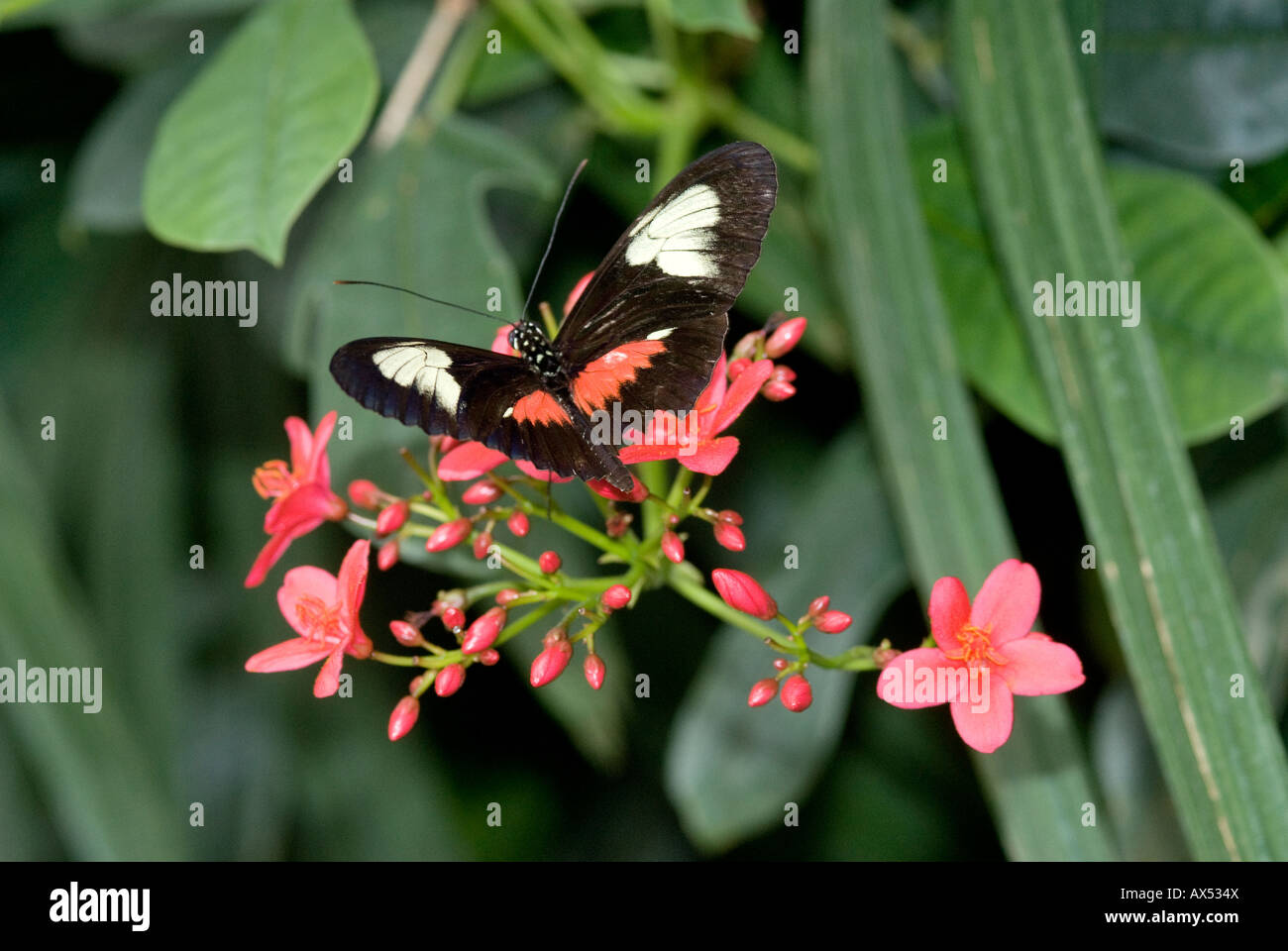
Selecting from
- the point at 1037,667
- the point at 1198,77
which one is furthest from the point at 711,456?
the point at 1198,77

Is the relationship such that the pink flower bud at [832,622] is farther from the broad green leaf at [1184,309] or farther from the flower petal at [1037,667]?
the broad green leaf at [1184,309]

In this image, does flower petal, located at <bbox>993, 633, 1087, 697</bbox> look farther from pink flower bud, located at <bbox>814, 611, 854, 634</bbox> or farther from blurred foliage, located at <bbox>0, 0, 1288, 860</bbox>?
blurred foliage, located at <bbox>0, 0, 1288, 860</bbox>

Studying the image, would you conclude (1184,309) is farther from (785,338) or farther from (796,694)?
(796,694)

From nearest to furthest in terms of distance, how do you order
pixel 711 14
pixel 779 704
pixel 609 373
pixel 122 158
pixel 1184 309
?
pixel 609 373, pixel 711 14, pixel 1184 309, pixel 779 704, pixel 122 158

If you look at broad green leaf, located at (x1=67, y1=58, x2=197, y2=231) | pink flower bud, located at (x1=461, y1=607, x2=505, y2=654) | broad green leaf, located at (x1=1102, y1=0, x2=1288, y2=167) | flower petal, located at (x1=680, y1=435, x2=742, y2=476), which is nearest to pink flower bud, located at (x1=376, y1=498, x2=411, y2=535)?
pink flower bud, located at (x1=461, y1=607, x2=505, y2=654)

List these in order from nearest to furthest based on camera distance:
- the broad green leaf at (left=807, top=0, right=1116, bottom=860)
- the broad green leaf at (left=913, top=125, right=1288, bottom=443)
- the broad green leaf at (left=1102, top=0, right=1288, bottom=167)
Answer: the broad green leaf at (left=807, top=0, right=1116, bottom=860)
the broad green leaf at (left=913, top=125, right=1288, bottom=443)
the broad green leaf at (left=1102, top=0, right=1288, bottom=167)

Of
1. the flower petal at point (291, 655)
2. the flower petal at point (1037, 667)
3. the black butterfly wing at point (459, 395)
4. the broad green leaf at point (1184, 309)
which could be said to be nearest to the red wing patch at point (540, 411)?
the black butterfly wing at point (459, 395)
